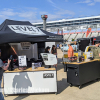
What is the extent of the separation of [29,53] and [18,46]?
946 millimetres

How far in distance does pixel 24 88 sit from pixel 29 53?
4.82 meters

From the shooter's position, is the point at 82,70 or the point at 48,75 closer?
the point at 48,75

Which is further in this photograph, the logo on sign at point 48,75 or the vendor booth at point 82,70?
the vendor booth at point 82,70

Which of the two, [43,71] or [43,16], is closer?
[43,71]

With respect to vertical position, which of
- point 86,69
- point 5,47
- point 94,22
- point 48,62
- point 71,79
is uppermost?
point 94,22

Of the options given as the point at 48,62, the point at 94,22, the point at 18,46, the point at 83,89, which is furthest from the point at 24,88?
the point at 94,22

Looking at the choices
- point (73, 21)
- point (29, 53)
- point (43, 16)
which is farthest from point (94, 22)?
point (29, 53)

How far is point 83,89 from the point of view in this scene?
449 centimetres

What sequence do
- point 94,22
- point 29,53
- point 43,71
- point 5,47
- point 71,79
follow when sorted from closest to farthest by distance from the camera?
point 43,71
point 71,79
point 5,47
point 29,53
point 94,22

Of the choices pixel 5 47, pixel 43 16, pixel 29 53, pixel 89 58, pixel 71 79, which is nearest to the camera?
pixel 71 79

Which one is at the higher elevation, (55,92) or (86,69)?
(86,69)

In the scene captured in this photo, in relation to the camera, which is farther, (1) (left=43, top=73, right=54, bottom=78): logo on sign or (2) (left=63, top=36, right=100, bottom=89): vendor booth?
(2) (left=63, top=36, right=100, bottom=89): vendor booth

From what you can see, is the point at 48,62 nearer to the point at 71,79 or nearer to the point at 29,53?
the point at 71,79

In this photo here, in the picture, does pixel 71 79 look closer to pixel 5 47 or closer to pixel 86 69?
pixel 86 69
